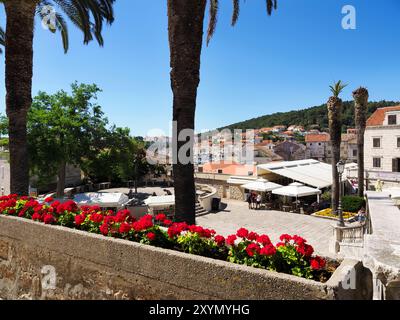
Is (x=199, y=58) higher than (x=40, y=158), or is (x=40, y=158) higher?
(x=199, y=58)

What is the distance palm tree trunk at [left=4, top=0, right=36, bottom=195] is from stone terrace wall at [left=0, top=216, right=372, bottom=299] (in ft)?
11.2

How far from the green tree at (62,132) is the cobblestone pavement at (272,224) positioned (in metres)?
10.2

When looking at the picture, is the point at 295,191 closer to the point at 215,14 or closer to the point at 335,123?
the point at 335,123

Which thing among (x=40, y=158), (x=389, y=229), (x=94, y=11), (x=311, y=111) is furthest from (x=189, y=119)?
(x=311, y=111)

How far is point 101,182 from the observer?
33000mm

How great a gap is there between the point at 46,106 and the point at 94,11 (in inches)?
474

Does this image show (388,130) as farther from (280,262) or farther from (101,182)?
(280,262)

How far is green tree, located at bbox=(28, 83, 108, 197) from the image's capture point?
18203mm

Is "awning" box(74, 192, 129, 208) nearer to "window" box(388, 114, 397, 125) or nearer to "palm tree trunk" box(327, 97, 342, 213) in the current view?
"palm tree trunk" box(327, 97, 342, 213)

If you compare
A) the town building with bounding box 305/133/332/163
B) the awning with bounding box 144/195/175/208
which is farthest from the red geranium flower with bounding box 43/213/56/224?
the town building with bounding box 305/133/332/163

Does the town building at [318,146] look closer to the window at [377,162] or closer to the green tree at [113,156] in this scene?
the window at [377,162]

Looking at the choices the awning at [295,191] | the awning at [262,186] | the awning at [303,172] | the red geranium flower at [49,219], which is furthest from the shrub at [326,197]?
the red geranium flower at [49,219]

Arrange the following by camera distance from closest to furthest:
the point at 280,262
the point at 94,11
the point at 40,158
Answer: the point at 280,262
the point at 94,11
the point at 40,158

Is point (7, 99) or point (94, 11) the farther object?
point (94, 11)
